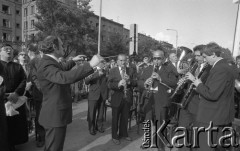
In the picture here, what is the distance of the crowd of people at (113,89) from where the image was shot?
3123 millimetres

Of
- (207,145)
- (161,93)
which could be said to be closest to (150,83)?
(161,93)

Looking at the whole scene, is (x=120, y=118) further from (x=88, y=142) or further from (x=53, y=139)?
(x=53, y=139)

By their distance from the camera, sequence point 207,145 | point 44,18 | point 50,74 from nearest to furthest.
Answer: point 50,74, point 207,145, point 44,18

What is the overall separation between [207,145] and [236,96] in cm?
334

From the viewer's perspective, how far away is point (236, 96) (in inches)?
245

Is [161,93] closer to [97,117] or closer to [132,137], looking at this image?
[132,137]

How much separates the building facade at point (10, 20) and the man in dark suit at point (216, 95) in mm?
49117

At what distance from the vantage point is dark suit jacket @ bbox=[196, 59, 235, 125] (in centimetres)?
328

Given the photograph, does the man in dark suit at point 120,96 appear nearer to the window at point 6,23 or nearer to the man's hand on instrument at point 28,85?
the man's hand on instrument at point 28,85

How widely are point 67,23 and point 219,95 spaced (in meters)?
23.4

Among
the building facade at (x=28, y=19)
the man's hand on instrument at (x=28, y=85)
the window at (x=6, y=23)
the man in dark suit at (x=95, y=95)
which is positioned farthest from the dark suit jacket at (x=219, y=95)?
the window at (x=6, y=23)

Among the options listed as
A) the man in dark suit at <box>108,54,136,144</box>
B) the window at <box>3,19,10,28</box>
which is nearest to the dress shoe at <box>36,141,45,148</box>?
the man in dark suit at <box>108,54,136,144</box>

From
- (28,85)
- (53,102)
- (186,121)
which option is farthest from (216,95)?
(28,85)

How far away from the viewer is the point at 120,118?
5688mm
